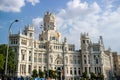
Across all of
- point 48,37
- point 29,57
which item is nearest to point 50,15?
point 48,37

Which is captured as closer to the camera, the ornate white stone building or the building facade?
the ornate white stone building

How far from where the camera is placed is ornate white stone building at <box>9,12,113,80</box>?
311 feet

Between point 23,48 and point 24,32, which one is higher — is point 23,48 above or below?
below

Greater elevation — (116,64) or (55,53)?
(55,53)

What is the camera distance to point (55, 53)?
343 feet

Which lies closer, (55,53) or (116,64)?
(55,53)

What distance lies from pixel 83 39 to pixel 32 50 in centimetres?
2947

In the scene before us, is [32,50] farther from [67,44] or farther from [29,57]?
[67,44]

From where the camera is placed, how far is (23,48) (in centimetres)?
9212

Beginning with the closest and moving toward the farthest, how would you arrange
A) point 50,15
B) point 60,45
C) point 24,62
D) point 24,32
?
point 24,62 → point 24,32 → point 60,45 → point 50,15

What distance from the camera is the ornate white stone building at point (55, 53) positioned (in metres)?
94.7

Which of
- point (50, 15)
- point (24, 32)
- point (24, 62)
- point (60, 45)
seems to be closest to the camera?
point (24, 62)

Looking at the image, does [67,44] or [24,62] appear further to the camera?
[67,44]

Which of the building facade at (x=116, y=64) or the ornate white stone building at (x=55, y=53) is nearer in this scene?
the ornate white stone building at (x=55, y=53)
